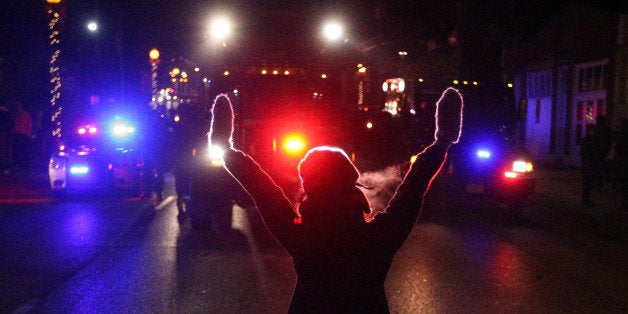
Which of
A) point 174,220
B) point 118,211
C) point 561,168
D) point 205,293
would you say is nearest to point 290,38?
point 174,220

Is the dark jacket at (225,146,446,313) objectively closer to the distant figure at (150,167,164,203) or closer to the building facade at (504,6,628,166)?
the distant figure at (150,167,164,203)

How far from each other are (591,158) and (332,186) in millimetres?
13169

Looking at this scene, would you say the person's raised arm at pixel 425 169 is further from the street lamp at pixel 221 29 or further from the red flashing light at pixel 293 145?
the street lamp at pixel 221 29

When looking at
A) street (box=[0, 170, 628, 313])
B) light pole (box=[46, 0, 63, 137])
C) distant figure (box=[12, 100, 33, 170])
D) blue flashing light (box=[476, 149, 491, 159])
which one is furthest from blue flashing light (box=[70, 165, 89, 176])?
blue flashing light (box=[476, 149, 491, 159])

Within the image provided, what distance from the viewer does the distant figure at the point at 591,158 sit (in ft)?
47.9

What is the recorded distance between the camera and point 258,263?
29.3ft

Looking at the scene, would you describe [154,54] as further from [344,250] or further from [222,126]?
[344,250]

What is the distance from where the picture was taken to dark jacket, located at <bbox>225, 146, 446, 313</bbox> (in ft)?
9.27

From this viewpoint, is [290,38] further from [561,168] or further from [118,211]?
[561,168]

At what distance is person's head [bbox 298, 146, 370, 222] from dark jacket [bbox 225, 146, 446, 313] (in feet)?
0.19

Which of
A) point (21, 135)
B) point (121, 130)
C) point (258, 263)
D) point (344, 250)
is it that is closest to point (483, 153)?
point (258, 263)

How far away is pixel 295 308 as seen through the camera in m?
2.91

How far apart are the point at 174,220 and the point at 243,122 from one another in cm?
231

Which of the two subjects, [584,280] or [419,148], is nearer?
[584,280]
